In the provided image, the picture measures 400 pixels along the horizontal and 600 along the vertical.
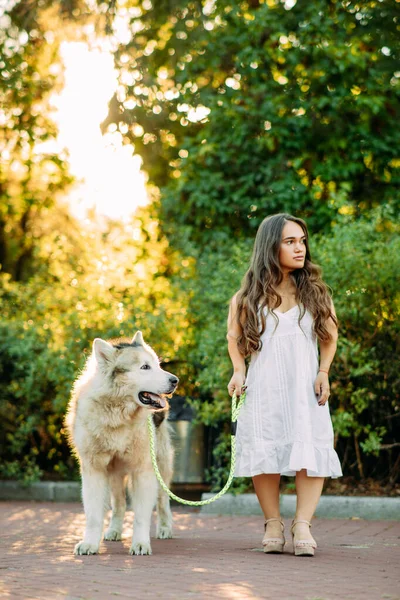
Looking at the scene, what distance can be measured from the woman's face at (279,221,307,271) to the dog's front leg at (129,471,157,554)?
1.75 meters

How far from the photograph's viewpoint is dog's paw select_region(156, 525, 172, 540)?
7180 millimetres

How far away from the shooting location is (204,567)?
17.9 feet

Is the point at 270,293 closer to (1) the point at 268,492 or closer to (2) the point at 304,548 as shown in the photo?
(1) the point at 268,492

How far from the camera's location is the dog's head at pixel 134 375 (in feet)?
20.2

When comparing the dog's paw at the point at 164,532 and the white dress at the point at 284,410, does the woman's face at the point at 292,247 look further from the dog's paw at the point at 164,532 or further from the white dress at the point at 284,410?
the dog's paw at the point at 164,532

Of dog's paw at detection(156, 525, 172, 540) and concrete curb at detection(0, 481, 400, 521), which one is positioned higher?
concrete curb at detection(0, 481, 400, 521)

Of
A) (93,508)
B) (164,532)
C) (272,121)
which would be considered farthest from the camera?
(272,121)

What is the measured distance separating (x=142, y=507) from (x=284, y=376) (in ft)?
4.31

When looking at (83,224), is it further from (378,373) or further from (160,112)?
(378,373)

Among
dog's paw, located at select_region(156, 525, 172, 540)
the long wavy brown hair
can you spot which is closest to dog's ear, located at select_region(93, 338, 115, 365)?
the long wavy brown hair

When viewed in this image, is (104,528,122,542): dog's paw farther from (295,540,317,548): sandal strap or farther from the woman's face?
the woman's face

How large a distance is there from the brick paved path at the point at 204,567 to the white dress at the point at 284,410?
2.07ft

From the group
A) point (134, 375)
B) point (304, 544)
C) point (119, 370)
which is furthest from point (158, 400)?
point (304, 544)

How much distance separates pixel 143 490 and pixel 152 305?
19.6 ft
